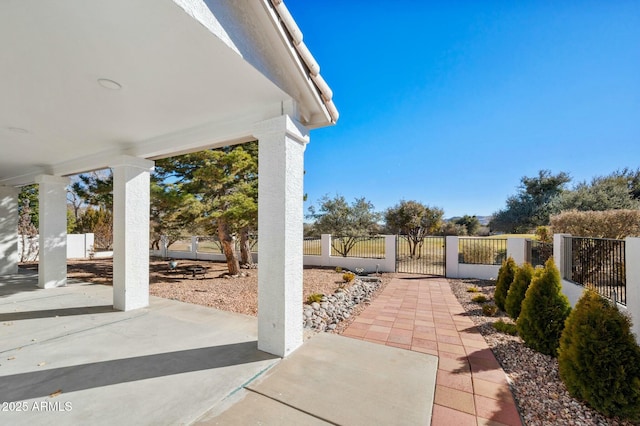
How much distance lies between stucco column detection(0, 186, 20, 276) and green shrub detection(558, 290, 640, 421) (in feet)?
48.6

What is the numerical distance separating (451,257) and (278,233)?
9.43 meters

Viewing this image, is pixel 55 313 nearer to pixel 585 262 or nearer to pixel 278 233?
pixel 278 233

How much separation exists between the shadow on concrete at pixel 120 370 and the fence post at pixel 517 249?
9.72m

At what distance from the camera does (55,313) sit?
4.78 m

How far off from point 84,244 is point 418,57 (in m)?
20.3

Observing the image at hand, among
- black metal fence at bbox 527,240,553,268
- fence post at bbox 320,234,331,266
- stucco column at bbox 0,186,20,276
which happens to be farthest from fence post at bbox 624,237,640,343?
stucco column at bbox 0,186,20,276

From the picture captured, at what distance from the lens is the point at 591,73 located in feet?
22.5

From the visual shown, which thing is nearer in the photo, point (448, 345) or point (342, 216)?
point (448, 345)

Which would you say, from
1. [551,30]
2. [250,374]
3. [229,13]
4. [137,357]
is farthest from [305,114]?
[551,30]

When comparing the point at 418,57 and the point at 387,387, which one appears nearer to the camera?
the point at 387,387

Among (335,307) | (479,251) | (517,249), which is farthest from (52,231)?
(479,251)

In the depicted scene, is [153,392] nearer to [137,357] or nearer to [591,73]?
[137,357]

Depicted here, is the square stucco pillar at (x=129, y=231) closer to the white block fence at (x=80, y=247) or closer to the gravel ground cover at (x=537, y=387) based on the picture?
the gravel ground cover at (x=537, y=387)

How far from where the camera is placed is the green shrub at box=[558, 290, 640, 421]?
2.29 metres
